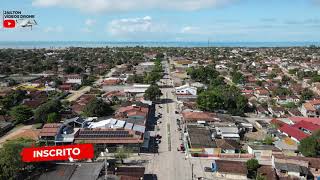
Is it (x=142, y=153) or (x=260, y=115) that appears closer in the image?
(x=142, y=153)

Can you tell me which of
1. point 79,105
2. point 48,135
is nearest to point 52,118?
point 48,135

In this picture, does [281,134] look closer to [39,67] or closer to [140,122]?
[140,122]

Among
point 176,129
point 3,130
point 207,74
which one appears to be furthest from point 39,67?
point 176,129

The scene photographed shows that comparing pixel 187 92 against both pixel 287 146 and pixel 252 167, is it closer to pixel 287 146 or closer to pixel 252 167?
pixel 287 146

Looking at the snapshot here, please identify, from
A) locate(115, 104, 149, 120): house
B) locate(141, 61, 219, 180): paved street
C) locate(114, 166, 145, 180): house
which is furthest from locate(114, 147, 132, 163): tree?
locate(115, 104, 149, 120): house

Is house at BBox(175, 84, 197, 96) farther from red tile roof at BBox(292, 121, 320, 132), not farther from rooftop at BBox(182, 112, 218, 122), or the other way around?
red tile roof at BBox(292, 121, 320, 132)
